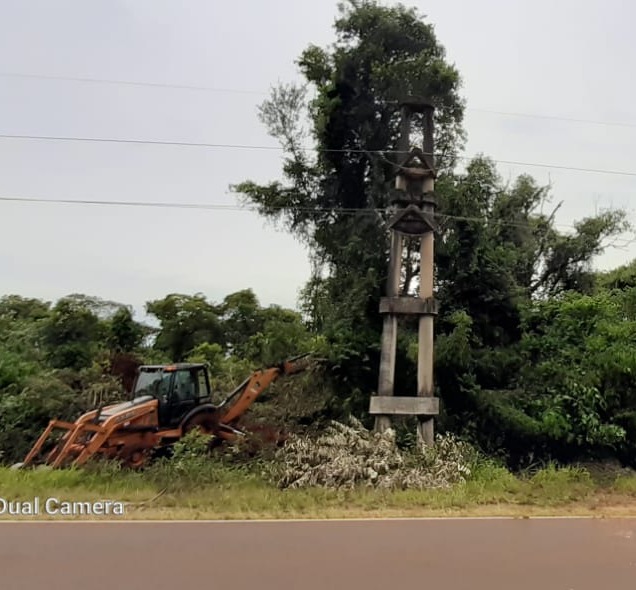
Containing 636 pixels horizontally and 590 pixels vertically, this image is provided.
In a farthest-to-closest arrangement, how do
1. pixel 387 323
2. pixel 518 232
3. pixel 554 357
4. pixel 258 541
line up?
1. pixel 518 232
2. pixel 554 357
3. pixel 387 323
4. pixel 258 541

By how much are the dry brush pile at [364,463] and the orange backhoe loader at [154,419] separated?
1.72 m

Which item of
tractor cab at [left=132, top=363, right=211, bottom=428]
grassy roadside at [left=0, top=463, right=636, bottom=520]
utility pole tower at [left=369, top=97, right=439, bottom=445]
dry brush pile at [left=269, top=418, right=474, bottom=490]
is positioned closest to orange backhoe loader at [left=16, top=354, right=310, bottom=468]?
tractor cab at [left=132, top=363, right=211, bottom=428]

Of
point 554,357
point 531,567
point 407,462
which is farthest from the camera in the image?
point 554,357

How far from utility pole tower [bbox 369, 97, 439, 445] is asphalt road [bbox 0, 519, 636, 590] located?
291cm

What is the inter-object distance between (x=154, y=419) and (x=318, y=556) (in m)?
5.26

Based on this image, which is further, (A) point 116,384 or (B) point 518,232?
(B) point 518,232

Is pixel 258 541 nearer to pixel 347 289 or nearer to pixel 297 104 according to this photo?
pixel 347 289

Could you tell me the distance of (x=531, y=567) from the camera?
489 centimetres

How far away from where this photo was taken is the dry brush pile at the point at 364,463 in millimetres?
8109

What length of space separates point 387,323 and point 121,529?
17.6 feet

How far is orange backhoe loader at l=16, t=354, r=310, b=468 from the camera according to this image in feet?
28.9

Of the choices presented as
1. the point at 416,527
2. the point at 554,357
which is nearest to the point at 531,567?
the point at 416,527

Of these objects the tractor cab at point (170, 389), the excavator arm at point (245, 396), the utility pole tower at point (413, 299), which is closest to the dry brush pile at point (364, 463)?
the utility pole tower at point (413, 299)

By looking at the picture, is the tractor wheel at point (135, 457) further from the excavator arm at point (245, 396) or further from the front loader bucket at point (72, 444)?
the excavator arm at point (245, 396)
